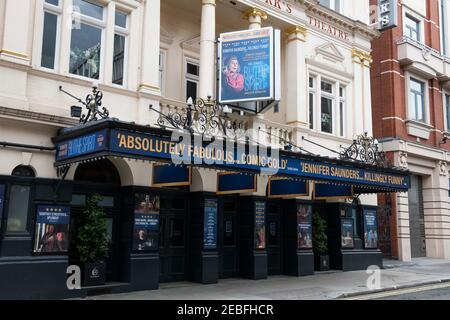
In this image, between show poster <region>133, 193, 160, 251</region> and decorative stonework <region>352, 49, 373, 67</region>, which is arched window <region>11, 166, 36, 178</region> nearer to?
show poster <region>133, 193, 160, 251</region>

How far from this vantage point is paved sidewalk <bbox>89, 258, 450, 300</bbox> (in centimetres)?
1231

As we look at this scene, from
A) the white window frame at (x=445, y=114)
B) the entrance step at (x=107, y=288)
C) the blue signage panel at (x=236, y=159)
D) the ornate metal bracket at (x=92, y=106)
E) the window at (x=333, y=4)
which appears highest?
the window at (x=333, y=4)

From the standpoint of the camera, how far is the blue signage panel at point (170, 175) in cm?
1336

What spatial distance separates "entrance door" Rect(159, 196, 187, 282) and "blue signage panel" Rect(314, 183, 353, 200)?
5.57m

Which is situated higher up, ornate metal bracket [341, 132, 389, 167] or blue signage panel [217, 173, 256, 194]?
ornate metal bracket [341, 132, 389, 167]

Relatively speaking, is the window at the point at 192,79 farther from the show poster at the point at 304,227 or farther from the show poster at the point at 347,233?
the show poster at the point at 347,233

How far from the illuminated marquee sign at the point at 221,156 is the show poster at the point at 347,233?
327cm

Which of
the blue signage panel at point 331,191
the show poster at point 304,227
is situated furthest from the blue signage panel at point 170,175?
the blue signage panel at point 331,191

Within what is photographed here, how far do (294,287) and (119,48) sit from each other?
8.28 m

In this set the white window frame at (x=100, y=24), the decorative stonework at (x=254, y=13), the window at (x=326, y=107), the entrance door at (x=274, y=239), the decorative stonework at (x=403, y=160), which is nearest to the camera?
the white window frame at (x=100, y=24)

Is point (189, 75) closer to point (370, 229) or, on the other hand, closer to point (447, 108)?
point (370, 229)

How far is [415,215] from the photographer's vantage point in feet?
81.1

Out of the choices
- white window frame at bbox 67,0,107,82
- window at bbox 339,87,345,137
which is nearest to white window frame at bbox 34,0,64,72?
white window frame at bbox 67,0,107,82

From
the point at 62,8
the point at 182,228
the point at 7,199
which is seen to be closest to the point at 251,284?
A: the point at 182,228
